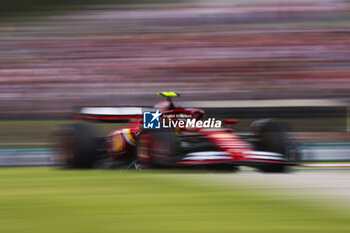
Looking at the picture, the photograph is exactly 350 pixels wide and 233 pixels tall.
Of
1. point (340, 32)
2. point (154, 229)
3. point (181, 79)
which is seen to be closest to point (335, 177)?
point (154, 229)

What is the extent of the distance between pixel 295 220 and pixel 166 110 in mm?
3174

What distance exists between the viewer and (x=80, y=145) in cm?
621

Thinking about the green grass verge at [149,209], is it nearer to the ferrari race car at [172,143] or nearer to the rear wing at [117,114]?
the ferrari race car at [172,143]

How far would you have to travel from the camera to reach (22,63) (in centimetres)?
1350

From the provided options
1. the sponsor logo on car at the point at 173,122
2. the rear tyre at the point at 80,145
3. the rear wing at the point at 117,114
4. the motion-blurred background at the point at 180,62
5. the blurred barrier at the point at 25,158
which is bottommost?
the blurred barrier at the point at 25,158

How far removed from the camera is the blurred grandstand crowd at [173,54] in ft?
41.6

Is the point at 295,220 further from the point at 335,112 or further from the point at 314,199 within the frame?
the point at 335,112

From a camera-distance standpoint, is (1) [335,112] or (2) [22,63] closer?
(1) [335,112]

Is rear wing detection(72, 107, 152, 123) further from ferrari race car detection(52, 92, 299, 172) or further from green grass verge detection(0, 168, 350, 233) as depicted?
green grass verge detection(0, 168, 350, 233)

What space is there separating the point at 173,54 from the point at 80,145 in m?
7.60

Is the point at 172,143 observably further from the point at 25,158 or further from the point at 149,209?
the point at 25,158

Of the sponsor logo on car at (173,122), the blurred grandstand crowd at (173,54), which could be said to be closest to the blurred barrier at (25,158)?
the sponsor logo on car at (173,122)

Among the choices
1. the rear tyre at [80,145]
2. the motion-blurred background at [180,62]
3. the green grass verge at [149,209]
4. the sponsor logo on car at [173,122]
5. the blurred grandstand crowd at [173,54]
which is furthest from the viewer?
the blurred grandstand crowd at [173,54]

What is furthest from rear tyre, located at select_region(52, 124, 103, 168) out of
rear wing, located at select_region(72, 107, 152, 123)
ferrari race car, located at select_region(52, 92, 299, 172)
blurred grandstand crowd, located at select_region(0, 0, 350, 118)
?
blurred grandstand crowd, located at select_region(0, 0, 350, 118)
